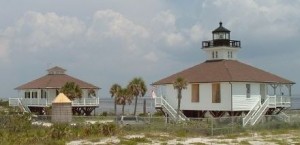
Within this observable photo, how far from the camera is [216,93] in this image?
4934 cm

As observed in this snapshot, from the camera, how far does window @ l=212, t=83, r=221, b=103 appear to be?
49.1 metres

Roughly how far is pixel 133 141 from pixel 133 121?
11.7 meters

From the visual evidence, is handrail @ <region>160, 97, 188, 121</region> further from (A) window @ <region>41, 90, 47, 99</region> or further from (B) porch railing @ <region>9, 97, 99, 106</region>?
(A) window @ <region>41, 90, 47, 99</region>

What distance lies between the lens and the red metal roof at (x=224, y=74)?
4863cm

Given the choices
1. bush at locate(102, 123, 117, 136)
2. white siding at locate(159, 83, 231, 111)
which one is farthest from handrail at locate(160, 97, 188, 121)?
bush at locate(102, 123, 117, 136)

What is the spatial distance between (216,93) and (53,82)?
75.9ft

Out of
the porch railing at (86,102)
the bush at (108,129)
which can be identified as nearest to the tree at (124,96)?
the porch railing at (86,102)

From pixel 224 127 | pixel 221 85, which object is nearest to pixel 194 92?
pixel 221 85

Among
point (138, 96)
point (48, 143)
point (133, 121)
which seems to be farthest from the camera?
point (138, 96)

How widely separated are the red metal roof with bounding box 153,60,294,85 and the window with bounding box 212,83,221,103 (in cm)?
87

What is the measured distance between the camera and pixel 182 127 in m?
38.5

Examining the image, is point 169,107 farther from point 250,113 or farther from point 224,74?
point 250,113

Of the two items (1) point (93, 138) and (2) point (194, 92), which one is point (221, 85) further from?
(1) point (93, 138)

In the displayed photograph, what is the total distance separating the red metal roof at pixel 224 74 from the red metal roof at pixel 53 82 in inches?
579
